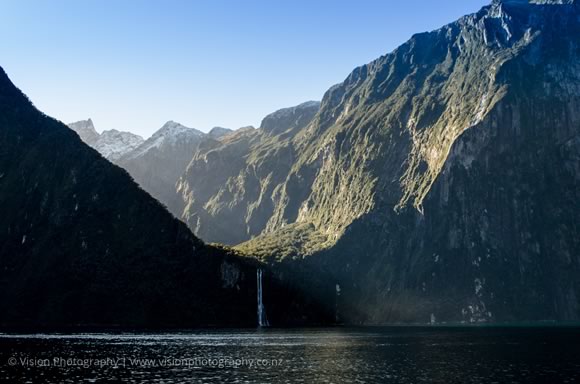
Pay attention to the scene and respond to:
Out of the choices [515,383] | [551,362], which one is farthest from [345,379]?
[551,362]

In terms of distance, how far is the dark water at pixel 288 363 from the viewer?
286ft

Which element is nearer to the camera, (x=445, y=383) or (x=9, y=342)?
(x=445, y=383)

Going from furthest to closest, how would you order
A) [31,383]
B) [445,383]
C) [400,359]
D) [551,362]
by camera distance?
[400,359]
[551,362]
[445,383]
[31,383]

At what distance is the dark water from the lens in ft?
286

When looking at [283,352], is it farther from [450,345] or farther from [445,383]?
[445,383]

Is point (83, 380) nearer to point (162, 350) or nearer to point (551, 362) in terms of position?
point (162, 350)

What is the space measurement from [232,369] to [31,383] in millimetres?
30002

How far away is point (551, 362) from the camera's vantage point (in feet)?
346

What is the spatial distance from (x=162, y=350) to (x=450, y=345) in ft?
208

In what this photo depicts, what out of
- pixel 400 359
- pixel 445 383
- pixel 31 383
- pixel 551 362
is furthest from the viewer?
pixel 400 359

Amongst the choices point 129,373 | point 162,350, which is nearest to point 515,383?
Answer: point 129,373

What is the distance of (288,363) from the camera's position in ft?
351

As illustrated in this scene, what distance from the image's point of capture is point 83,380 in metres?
82.2

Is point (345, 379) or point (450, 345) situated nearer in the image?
point (345, 379)
